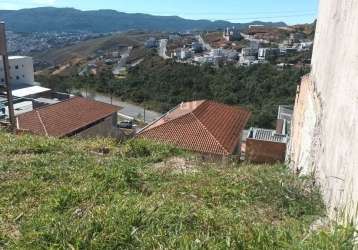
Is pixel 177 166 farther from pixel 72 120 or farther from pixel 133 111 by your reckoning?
pixel 133 111

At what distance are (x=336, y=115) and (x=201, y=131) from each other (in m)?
10.5

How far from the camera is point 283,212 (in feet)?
11.5

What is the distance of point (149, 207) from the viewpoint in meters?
3.30

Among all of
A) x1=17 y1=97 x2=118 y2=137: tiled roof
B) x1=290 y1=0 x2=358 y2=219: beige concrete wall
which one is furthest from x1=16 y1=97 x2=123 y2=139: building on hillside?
x1=290 y1=0 x2=358 y2=219: beige concrete wall

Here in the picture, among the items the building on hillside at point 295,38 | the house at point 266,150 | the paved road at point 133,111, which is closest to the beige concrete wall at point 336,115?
the house at point 266,150

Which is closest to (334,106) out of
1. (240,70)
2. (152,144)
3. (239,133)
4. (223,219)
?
(223,219)

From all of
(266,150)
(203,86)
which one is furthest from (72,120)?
(203,86)

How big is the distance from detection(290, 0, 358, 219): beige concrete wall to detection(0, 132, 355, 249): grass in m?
0.30

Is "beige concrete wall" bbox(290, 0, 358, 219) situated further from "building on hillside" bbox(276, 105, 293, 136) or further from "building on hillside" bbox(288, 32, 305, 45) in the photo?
"building on hillside" bbox(288, 32, 305, 45)

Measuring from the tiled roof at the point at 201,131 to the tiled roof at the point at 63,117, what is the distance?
3.48m

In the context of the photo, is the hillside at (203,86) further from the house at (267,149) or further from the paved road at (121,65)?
the house at (267,149)

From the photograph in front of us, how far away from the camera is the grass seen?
266 centimetres

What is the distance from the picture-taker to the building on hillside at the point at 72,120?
15.4m

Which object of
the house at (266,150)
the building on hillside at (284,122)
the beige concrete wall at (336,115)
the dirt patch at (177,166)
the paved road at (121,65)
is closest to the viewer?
the beige concrete wall at (336,115)
